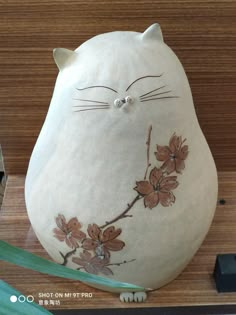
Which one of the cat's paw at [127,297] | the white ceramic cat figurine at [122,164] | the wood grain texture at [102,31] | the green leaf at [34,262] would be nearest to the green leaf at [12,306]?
the green leaf at [34,262]

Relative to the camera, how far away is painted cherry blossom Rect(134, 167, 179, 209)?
61 cm

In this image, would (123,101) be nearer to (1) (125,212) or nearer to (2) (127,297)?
(1) (125,212)

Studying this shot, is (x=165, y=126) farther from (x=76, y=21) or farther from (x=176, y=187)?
(x=76, y=21)

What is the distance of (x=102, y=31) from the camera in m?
0.77

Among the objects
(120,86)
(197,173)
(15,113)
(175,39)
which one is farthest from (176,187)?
(15,113)

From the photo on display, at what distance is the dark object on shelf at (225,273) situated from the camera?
0.69m

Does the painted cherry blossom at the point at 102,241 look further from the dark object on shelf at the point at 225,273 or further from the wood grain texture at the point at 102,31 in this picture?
the wood grain texture at the point at 102,31

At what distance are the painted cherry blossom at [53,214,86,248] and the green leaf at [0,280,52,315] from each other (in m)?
0.32

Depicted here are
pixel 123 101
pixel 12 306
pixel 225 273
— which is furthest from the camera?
pixel 225 273

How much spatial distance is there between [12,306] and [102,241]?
332 millimetres

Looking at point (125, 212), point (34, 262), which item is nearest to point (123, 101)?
point (125, 212)

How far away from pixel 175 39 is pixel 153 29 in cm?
18

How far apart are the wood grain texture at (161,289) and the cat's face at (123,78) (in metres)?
0.27

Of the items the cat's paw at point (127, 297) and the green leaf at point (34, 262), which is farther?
the cat's paw at point (127, 297)
